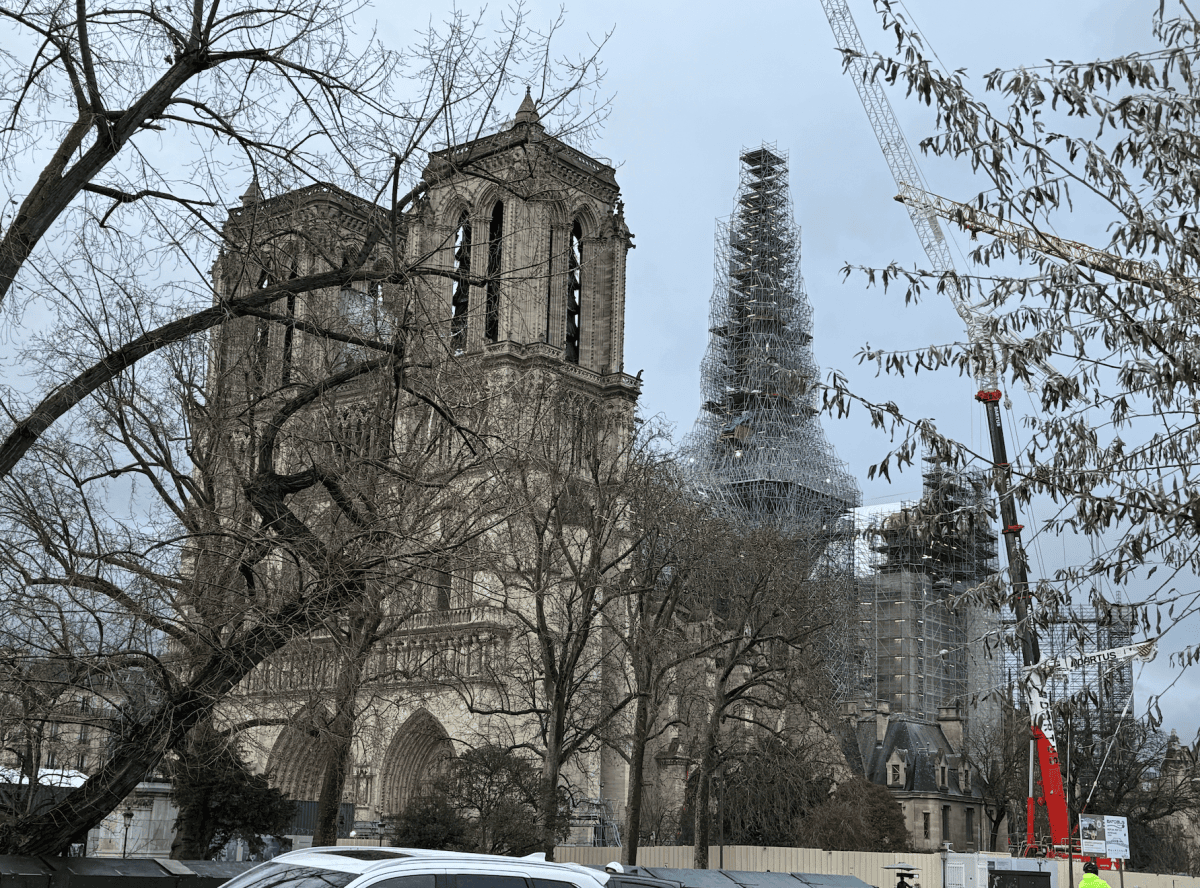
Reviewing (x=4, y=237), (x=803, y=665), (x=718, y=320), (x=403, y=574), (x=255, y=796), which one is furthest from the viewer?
(x=718, y=320)

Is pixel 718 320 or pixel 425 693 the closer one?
pixel 425 693

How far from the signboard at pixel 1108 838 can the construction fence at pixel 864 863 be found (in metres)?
3.86

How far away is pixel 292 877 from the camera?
7676mm

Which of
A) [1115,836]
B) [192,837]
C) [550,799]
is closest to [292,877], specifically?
[192,837]

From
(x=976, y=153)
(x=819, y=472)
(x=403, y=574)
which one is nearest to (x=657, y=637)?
(x=403, y=574)

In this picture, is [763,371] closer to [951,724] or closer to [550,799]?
[951,724]

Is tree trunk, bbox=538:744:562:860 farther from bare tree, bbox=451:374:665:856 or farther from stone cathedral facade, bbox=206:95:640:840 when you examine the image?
stone cathedral facade, bbox=206:95:640:840

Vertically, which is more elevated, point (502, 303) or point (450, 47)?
point (450, 47)

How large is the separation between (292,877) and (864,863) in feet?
92.6

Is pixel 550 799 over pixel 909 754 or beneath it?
over

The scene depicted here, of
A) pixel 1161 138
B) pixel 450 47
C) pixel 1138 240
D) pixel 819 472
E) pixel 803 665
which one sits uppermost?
pixel 819 472

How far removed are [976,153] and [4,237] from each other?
6.49 meters

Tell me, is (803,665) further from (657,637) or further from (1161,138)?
(1161,138)

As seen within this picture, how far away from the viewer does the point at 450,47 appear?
Result: 9.16 metres
